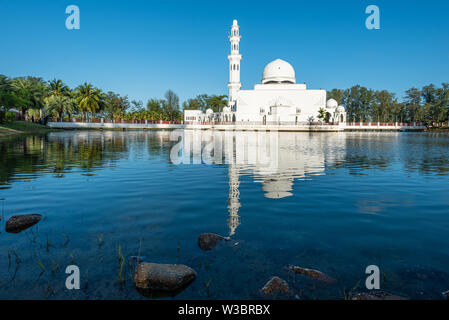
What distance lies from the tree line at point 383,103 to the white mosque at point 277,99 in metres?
25.3

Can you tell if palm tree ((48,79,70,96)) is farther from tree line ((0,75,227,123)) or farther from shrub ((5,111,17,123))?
shrub ((5,111,17,123))

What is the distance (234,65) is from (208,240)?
2873 inches

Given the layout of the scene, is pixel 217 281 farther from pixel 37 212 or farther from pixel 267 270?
pixel 37 212

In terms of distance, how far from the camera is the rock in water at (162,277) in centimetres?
379

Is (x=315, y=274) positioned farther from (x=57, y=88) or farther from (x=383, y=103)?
(x=383, y=103)

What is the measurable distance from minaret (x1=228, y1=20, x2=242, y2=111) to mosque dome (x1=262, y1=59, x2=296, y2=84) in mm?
7941

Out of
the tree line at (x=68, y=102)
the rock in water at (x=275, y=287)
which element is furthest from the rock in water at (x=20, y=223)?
the tree line at (x=68, y=102)

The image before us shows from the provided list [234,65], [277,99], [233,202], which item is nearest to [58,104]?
[234,65]

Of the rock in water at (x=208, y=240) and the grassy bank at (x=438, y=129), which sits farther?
the grassy bank at (x=438, y=129)

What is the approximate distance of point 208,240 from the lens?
5.08 m

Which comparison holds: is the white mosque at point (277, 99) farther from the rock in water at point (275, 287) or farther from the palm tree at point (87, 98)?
the rock in water at point (275, 287)

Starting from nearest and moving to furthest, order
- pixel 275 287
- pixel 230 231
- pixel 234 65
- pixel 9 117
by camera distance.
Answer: pixel 275 287
pixel 230 231
pixel 9 117
pixel 234 65
